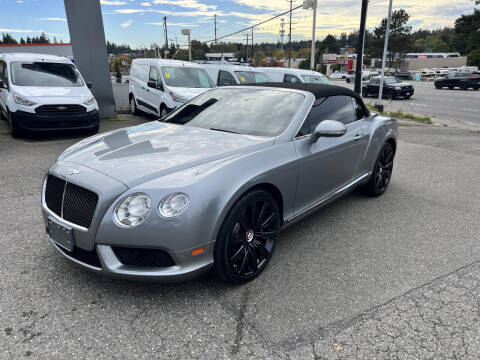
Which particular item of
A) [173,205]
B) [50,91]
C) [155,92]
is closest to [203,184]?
[173,205]

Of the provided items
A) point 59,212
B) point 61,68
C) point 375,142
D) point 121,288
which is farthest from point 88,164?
point 61,68

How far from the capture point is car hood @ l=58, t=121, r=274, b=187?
246 cm

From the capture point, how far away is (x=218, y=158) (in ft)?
8.67

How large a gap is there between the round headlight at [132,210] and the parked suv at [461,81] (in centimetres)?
3429

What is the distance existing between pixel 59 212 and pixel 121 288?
0.72 m

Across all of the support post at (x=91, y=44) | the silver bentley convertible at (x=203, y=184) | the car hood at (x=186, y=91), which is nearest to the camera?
the silver bentley convertible at (x=203, y=184)

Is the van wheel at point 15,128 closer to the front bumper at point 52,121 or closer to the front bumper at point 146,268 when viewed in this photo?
the front bumper at point 52,121

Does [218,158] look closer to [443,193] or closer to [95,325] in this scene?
[95,325]

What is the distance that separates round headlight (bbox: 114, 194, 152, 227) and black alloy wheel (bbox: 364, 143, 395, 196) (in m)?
3.31

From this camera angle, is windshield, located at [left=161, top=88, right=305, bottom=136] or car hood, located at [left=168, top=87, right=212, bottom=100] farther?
car hood, located at [left=168, top=87, right=212, bottom=100]

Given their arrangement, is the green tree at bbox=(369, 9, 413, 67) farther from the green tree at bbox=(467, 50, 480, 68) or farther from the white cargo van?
the white cargo van

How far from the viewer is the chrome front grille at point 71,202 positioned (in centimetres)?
232

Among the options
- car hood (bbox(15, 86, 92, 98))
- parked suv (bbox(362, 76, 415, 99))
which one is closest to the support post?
car hood (bbox(15, 86, 92, 98))

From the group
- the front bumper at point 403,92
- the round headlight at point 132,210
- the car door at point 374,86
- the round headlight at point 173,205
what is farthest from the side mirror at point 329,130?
the car door at point 374,86
